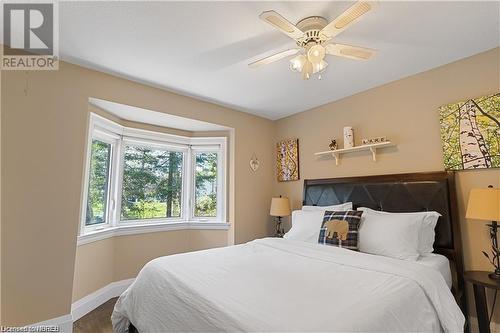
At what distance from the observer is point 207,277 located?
5.32 ft

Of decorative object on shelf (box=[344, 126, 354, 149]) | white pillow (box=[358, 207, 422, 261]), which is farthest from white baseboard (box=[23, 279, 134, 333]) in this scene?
decorative object on shelf (box=[344, 126, 354, 149])

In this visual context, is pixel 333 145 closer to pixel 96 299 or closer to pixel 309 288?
pixel 309 288

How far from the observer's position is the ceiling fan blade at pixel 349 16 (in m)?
1.25

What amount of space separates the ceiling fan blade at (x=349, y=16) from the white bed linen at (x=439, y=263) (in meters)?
1.79

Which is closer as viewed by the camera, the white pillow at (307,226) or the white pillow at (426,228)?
the white pillow at (426,228)

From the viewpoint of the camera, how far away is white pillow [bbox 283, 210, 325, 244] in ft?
8.41

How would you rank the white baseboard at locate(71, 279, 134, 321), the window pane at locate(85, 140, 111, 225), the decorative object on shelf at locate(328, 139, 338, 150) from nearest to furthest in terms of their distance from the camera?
1. the white baseboard at locate(71, 279, 134, 321)
2. the window pane at locate(85, 140, 111, 225)
3. the decorative object on shelf at locate(328, 139, 338, 150)

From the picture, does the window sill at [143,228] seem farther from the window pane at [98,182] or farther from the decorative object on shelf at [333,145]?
the decorative object on shelf at [333,145]

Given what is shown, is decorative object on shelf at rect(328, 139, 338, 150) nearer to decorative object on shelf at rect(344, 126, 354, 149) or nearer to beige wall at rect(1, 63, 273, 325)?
decorative object on shelf at rect(344, 126, 354, 149)

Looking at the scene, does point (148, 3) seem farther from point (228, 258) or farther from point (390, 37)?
point (228, 258)

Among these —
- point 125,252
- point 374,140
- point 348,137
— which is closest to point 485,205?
point 374,140

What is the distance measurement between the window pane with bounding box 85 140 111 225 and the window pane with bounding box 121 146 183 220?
23cm

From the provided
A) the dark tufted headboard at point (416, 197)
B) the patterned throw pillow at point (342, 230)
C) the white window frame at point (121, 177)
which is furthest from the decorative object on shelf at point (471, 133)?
the white window frame at point (121, 177)

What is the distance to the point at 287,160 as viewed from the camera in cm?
381
